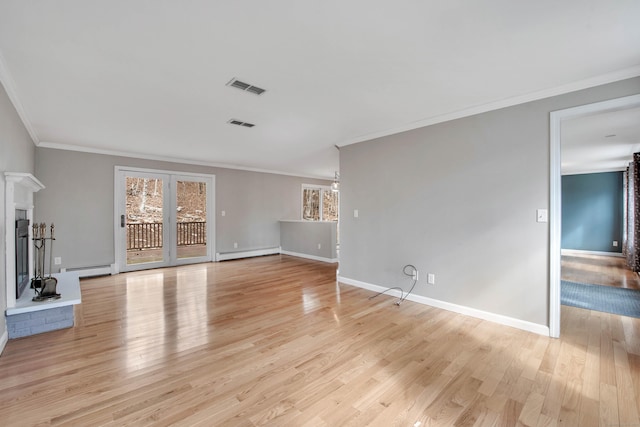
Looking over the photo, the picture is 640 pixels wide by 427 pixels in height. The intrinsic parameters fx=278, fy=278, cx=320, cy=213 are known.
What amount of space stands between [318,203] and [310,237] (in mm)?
2314

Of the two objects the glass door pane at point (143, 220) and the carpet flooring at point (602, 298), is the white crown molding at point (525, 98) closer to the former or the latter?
the carpet flooring at point (602, 298)

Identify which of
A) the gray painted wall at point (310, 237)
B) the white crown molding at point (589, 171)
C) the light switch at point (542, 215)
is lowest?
the gray painted wall at point (310, 237)

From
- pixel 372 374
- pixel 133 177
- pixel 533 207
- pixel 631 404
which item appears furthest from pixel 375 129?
pixel 133 177

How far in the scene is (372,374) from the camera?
2.08 meters

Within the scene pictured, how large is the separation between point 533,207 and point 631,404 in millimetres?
1658

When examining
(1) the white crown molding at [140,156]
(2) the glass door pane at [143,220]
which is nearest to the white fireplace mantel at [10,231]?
(1) the white crown molding at [140,156]

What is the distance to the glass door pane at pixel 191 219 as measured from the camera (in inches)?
246

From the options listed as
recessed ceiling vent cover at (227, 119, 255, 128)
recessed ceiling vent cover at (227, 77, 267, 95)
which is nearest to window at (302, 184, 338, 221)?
recessed ceiling vent cover at (227, 119, 255, 128)

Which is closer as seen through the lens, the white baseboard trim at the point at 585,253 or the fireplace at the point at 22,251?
the fireplace at the point at 22,251

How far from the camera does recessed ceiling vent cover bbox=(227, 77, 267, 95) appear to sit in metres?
2.59

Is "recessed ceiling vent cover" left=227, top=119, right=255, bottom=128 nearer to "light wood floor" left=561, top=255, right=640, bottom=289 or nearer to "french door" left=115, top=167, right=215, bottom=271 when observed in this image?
"french door" left=115, top=167, right=215, bottom=271

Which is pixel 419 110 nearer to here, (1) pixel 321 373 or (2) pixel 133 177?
(1) pixel 321 373

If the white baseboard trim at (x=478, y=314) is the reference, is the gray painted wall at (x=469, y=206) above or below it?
above

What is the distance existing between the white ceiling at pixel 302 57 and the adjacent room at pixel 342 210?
0.07 ft
